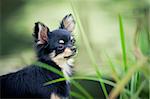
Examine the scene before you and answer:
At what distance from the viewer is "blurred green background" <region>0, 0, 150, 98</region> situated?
161 centimetres

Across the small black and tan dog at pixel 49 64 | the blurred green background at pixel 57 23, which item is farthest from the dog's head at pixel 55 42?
the blurred green background at pixel 57 23

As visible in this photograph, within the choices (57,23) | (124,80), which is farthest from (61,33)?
(124,80)

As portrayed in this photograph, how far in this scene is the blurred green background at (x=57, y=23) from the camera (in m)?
1.61

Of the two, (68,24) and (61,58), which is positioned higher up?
(68,24)

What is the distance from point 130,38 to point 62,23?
0.51 metres

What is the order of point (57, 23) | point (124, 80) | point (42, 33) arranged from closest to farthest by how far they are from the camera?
point (124, 80)
point (42, 33)
point (57, 23)

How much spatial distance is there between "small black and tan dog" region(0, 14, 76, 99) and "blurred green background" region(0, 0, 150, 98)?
0.31 ft

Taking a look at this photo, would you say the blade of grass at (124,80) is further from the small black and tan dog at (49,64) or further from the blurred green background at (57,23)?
the blurred green background at (57,23)

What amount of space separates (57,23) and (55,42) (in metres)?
0.17

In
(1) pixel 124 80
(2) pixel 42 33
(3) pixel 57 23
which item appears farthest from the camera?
(3) pixel 57 23

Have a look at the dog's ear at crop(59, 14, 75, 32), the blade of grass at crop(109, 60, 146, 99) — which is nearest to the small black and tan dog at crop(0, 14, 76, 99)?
the dog's ear at crop(59, 14, 75, 32)

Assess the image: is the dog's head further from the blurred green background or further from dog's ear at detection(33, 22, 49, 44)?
the blurred green background

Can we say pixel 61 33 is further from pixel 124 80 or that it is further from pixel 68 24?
pixel 124 80

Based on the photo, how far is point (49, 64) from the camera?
141 centimetres
